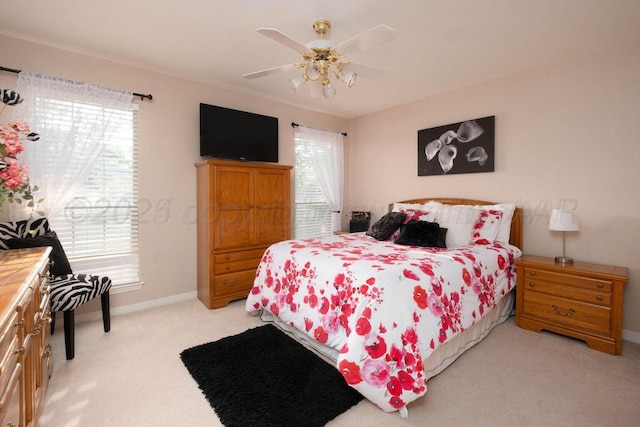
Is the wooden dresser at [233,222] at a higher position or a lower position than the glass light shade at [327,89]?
lower

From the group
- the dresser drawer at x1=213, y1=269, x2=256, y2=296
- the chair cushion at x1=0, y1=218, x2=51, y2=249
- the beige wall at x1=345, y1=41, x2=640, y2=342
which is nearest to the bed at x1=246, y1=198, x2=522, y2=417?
the beige wall at x1=345, y1=41, x2=640, y2=342

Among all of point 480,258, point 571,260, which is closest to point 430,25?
point 480,258

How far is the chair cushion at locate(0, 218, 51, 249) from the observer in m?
2.39

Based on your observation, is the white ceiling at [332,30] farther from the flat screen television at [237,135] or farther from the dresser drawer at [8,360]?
the dresser drawer at [8,360]

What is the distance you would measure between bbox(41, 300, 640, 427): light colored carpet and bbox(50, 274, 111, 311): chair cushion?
1.39ft

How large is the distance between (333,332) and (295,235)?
2.51 meters

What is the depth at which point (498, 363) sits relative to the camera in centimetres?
227

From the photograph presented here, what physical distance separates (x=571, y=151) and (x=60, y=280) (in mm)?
4691

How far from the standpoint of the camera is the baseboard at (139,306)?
117 inches

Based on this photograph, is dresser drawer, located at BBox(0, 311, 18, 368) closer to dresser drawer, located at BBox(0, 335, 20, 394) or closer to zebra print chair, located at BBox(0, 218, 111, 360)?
dresser drawer, located at BBox(0, 335, 20, 394)

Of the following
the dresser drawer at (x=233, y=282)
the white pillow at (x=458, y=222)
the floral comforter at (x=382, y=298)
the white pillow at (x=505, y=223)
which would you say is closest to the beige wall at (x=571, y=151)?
the white pillow at (x=505, y=223)

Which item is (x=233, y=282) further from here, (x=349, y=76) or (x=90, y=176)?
(x=349, y=76)

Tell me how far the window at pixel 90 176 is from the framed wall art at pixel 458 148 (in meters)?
3.50

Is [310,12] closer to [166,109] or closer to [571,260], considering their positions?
[166,109]
